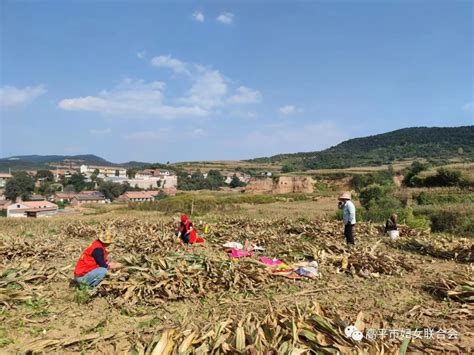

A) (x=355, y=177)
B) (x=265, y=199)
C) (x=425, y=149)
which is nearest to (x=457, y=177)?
(x=265, y=199)

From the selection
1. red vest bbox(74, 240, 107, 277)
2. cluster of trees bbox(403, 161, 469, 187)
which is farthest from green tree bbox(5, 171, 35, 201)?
red vest bbox(74, 240, 107, 277)

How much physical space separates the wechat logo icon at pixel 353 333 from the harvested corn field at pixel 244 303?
2 cm

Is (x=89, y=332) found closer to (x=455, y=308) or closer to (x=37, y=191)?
(x=455, y=308)

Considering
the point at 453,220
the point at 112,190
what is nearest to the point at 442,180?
the point at 453,220

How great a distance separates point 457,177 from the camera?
35062 millimetres

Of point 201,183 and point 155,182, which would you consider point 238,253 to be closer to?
point 201,183

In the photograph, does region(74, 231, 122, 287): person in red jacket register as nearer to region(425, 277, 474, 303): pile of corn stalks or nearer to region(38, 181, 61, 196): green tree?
region(425, 277, 474, 303): pile of corn stalks

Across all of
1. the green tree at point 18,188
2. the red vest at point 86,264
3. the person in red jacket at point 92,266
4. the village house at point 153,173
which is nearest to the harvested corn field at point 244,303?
the person in red jacket at point 92,266

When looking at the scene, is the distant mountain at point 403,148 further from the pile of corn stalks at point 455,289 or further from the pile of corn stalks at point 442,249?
the pile of corn stalks at point 455,289

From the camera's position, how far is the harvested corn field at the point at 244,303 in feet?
13.7

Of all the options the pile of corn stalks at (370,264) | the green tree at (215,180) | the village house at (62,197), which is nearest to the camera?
the pile of corn stalks at (370,264)

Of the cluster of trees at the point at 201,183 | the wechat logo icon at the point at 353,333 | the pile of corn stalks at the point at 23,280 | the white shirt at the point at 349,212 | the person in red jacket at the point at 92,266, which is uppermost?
the white shirt at the point at 349,212

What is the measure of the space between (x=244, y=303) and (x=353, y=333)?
1.89 meters

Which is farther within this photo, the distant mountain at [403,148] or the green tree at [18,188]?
the distant mountain at [403,148]
